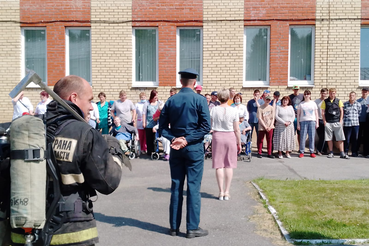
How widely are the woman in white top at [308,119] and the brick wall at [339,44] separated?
209 cm

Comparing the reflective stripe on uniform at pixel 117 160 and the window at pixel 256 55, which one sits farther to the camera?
the window at pixel 256 55

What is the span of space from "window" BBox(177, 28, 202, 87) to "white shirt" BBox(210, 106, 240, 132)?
24.3 feet

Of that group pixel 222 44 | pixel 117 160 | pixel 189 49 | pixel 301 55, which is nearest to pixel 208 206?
pixel 117 160

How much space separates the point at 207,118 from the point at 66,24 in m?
10.4

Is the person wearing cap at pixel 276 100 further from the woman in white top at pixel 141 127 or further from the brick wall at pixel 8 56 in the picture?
the brick wall at pixel 8 56

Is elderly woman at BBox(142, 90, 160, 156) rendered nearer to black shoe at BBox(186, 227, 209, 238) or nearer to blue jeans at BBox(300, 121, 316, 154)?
blue jeans at BBox(300, 121, 316, 154)

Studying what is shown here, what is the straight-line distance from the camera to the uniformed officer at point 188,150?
19.4 ft

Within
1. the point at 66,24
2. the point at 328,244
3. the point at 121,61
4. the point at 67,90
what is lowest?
the point at 328,244

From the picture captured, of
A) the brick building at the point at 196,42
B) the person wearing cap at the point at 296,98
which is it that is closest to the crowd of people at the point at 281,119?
the person wearing cap at the point at 296,98

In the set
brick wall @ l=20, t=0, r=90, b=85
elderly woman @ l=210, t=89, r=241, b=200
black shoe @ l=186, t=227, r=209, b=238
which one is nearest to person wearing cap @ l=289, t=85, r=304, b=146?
elderly woman @ l=210, t=89, r=241, b=200

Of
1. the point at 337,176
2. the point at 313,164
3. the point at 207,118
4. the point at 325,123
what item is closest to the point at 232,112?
the point at 207,118

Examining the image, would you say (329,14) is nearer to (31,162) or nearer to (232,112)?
(232,112)

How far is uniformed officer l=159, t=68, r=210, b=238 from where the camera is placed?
5.90 m

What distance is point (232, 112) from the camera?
7703 mm
